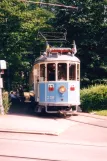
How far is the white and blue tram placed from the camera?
16078mm

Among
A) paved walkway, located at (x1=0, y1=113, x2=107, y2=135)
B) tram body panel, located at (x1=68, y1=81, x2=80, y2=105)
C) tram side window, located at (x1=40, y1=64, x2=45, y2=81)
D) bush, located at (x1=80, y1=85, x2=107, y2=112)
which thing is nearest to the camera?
paved walkway, located at (x1=0, y1=113, x2=107, y2=135)

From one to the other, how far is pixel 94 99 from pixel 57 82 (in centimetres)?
355

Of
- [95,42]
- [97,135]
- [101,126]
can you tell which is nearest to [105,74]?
[95,42]

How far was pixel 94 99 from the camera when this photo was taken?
61.3 ft

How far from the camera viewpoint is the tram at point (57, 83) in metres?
16.1

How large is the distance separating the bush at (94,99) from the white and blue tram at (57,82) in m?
2.15

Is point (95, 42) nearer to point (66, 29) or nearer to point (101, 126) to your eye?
point (66, 29)

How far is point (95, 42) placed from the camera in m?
23.5

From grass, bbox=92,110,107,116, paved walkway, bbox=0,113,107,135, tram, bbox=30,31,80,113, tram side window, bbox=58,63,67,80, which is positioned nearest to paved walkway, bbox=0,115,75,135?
paved walkway, bbox=0,113,107,135

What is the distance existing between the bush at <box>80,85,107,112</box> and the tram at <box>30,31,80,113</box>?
2154 mm

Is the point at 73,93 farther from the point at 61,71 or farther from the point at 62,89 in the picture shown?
the point at 61,71

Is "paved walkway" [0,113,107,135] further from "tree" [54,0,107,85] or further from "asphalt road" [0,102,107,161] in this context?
"tree" [54,0,107,85]

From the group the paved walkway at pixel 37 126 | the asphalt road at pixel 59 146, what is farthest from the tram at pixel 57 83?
the asphalt road at pixel 59 146

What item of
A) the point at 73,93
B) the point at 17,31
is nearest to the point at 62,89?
the point at 73,93
